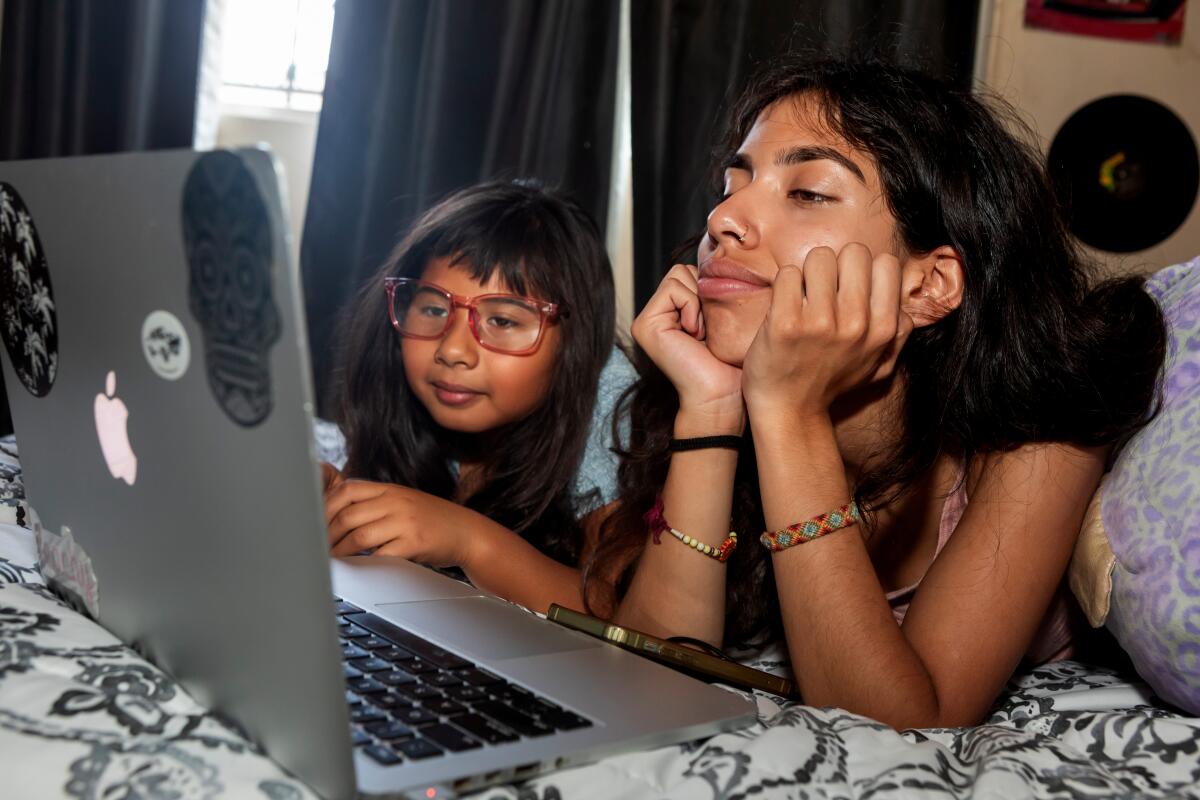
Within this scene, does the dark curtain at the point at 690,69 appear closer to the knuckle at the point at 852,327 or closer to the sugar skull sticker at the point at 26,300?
the knuckle at the point at 852,327

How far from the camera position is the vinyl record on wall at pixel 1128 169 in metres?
2.76

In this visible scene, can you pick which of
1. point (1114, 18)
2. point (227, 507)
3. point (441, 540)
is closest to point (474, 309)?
point (441, 540)

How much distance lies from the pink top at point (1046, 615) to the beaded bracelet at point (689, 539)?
207mm

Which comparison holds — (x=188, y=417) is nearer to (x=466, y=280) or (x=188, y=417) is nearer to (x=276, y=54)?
(x=466, y=280)

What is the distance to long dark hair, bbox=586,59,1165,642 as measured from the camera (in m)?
1.07

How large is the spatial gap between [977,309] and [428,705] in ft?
2.50

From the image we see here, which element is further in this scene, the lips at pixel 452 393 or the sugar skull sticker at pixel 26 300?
the lips at pixel 452 393

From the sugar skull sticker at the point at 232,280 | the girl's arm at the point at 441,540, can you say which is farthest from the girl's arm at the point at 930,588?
the sugar skull sticker at the point at 232,280

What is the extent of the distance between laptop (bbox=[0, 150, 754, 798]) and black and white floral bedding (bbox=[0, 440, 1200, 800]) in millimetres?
17

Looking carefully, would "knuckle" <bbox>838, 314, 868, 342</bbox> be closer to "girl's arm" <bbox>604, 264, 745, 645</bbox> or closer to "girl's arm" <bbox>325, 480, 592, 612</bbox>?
"girl's arm" <bbox>604, 264, 745, 645</bbox>

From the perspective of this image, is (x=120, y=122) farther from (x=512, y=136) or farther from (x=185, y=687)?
(x=185, y=687)

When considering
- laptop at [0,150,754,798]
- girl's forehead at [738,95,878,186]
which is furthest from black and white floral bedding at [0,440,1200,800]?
girl's forehead at [738,95,878,186]

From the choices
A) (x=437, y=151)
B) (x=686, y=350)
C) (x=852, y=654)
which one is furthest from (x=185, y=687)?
(x=437, y=151)

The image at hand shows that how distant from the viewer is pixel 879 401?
1.27 metres
